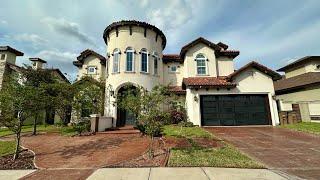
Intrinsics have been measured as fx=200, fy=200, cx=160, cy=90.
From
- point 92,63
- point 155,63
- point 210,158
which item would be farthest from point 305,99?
point 92,63

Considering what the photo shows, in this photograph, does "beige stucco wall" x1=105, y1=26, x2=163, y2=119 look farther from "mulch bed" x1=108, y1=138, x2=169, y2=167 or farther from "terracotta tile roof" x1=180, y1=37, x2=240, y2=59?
"mulch bed" x1=108, y1=138, x2=169, y2=167

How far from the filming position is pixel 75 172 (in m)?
6.59

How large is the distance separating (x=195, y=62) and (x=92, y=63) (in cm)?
1242

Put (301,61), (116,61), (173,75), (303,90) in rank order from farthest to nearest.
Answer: (301,61) → (173,75) → (303,90) → (116,61)

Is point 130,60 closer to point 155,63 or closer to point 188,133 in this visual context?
point 155,63

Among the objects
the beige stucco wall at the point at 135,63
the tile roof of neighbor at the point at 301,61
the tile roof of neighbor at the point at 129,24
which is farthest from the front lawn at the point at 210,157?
the tile roof of neighbor at the point at 301,61

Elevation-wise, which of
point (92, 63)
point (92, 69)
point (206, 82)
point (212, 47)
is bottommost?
point (206, 82)

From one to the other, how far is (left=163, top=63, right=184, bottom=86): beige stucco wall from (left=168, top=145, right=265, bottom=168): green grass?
44.0 ft

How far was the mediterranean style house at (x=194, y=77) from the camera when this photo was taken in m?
18.3

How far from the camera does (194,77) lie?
20656 mm

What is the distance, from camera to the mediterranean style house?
1831cm

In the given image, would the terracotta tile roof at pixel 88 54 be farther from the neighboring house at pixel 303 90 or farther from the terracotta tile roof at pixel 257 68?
the neighboring house at pixel 303 90

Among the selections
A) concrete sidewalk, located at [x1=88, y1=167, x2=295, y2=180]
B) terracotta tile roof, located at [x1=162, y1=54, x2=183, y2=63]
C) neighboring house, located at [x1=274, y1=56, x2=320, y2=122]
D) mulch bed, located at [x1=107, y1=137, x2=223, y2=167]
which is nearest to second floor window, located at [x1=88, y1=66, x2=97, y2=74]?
terracotta tile roof, located at [x1=162, y1=54, x2=183, y2=63]

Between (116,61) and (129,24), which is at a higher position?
(129,24)
